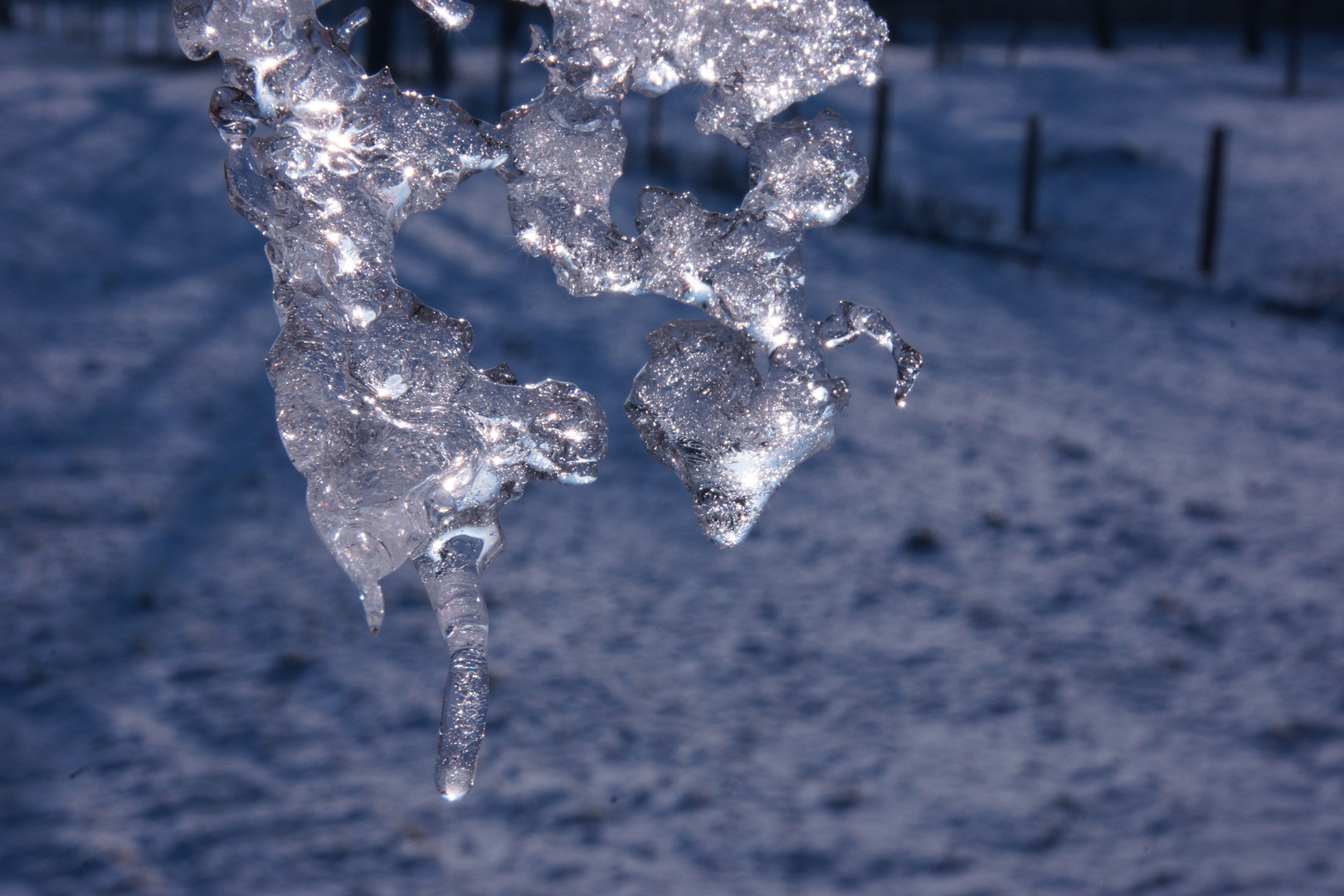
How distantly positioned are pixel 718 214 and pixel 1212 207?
7313 millimetres

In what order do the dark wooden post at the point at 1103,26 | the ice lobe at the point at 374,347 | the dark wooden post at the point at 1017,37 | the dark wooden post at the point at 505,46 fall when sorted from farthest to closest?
the dark wooden post at the point at 1103,26 → the dark wooden post at the point at 1017,37 → the dark wooden post at the point at 505,46 → the ice lobe at the point at 374,347

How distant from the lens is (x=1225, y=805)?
2.90 m

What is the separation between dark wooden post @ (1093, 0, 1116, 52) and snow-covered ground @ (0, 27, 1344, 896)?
13.8 metres

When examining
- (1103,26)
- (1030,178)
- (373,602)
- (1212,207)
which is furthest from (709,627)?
(1103,26)

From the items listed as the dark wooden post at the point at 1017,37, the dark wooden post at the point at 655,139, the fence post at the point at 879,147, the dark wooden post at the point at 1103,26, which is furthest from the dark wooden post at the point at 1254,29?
the fence post at the point at 879,147

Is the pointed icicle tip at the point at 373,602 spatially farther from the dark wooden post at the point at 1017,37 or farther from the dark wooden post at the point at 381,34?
the dark wooden post at the point at 1017,37

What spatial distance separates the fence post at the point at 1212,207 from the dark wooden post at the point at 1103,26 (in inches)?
500

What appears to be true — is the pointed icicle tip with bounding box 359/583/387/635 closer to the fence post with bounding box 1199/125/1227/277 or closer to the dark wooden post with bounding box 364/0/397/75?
the fence post with bounding box 1199/125/1227/277

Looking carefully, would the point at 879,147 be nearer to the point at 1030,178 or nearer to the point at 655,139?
the point at 1030,178

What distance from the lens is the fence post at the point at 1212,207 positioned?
698 centimetres

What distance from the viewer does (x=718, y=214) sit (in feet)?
2.45

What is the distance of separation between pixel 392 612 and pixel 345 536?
3196 mm

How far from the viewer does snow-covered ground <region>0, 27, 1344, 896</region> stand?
9.12 feet

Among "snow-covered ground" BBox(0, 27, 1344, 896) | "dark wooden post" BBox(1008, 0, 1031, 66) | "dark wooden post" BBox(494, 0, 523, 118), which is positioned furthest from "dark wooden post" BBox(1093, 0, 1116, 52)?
"snow-covered ground" BBox(0, 27, 1344, 896)
